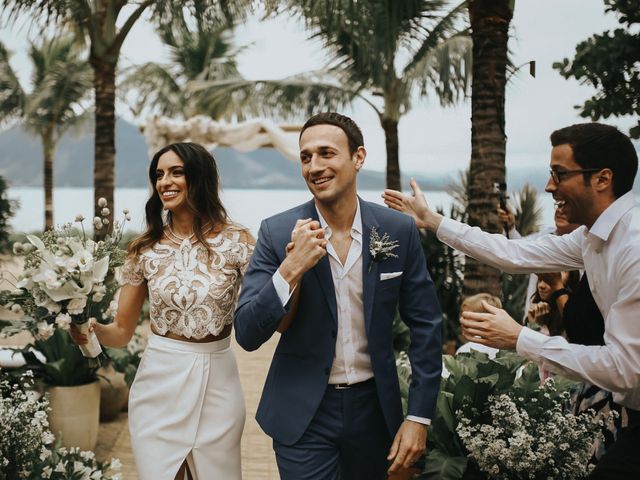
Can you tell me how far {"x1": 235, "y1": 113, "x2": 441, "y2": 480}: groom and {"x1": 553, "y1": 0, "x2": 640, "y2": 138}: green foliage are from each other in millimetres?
2894

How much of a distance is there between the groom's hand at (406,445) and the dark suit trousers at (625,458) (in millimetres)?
626

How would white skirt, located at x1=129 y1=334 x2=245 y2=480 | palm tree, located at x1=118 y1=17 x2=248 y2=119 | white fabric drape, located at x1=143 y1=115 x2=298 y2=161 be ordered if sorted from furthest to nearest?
1. palm tree, located at x1=118 y1=17 x2=248 y2=119
2. white fabric drape, located at x1=143 y1=115 x2=298 y2=161
3. white skirt, located at x1=129 y1=334 x2=245 y2=480

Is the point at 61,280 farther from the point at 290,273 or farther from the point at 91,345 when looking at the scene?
the point at 290,273

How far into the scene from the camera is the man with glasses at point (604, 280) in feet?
7.65

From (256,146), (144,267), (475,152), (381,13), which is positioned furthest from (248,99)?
(144,267)

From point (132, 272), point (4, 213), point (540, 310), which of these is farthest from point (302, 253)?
point (4, 213)

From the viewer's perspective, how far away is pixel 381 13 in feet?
32.4

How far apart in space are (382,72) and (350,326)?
12269mm

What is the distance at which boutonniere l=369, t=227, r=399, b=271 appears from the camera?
273 cm

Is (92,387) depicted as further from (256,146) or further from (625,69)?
(256,146)

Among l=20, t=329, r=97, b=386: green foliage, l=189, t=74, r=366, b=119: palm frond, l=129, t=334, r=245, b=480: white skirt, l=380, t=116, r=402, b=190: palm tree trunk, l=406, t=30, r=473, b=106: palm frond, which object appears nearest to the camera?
l=129, t=334, r=245, b=480: white skirt

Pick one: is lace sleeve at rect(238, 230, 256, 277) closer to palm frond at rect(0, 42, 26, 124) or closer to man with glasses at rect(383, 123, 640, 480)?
man with glasses at rect(383, 123, 640, 480)

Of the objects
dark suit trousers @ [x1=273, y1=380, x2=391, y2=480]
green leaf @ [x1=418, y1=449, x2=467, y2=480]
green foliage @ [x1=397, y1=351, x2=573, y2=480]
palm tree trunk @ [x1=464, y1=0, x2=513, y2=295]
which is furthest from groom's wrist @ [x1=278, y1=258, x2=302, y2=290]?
palm tree trunk @ [x1=464, y1=0, x2=513, y2=295]

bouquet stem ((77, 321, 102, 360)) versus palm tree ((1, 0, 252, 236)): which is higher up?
palm tree ((1, 0, 252, 236))
